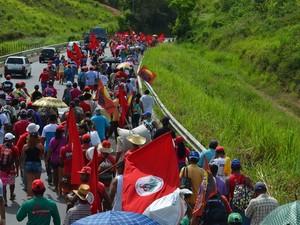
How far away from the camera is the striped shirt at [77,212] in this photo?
962 cm

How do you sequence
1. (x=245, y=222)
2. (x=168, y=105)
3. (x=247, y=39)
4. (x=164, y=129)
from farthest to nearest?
(x=247, y=39) → (x=168, y=105) → (x=164, y=129) → (x=245, y=222)

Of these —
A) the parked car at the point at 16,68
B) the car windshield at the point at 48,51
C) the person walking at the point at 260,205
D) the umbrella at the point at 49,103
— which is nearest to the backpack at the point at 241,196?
the person walking at the point at 260,205

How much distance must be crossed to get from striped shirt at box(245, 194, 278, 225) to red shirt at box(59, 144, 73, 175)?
4.14 m

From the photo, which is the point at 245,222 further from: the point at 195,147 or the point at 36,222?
the point at 195,147

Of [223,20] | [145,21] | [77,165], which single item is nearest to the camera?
[77,165]

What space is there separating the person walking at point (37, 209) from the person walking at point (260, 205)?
2.72m

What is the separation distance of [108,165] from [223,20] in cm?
5635

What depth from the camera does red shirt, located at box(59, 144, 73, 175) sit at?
13344 millimetres

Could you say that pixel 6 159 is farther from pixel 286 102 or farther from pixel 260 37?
pixel 260 37

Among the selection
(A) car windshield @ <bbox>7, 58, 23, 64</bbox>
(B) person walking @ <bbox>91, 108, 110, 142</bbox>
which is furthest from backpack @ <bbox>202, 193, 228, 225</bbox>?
(A) car windshield @ <bbox>7, 58, 23, 64</bbox>

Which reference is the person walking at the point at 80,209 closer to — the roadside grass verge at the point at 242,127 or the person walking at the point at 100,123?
the roadside grass verge at the point at 242,127

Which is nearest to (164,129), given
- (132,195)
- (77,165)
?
(77,165)

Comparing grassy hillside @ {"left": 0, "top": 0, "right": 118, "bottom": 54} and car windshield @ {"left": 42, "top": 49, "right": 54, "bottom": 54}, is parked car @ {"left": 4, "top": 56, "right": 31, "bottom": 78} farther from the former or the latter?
grassy hillside @ {"left": 0, "top": 0, "right": 118, "bottom": 54}

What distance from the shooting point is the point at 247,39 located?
54.2m
